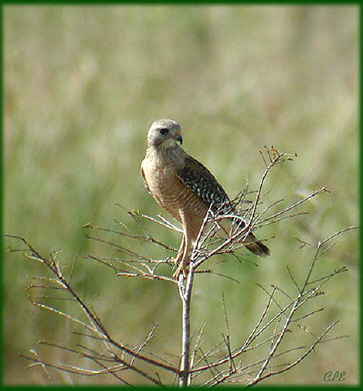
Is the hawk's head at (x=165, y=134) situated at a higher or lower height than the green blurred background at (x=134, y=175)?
lower

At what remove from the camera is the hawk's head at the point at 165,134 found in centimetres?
434

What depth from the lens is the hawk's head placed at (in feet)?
14.2

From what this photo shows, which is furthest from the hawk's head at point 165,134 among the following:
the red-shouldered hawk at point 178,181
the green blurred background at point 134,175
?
the green blurred background at point 134,175

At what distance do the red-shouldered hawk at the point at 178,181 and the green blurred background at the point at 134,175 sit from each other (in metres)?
0.72

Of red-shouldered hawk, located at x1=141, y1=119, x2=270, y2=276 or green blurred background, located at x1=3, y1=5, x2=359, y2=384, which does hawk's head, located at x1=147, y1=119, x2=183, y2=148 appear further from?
green blurred background, located at x1=3, y1=5, x2=359, y2=384

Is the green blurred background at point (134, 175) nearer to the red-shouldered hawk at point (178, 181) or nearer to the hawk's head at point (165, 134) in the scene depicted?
the red-shouldered hawk at point (178, 181)

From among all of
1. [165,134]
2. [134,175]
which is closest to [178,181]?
[165,134]

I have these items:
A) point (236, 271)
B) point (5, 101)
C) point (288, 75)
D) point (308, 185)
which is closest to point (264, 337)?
point (236, 271)

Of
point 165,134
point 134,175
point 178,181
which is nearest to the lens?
point 165,134

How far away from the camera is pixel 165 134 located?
4383 millimetres

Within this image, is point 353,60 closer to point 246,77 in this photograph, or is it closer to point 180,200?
point 246,77

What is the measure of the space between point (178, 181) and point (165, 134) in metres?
0.43

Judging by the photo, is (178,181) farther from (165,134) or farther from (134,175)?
(134,175)

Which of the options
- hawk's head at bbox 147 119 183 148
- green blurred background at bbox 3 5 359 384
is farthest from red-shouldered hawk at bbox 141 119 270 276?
green blurred background at bbox 3 5 359 384
